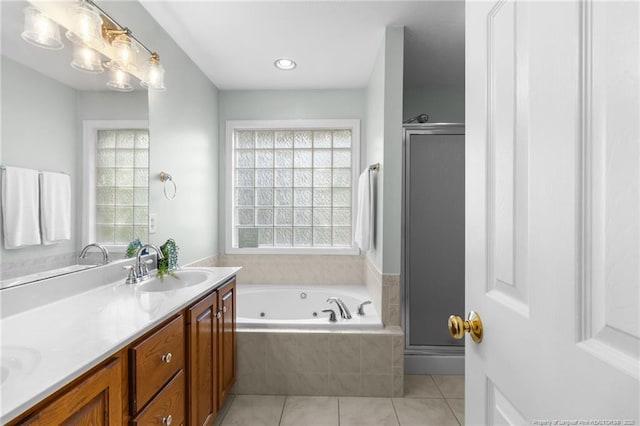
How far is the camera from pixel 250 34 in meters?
2.28

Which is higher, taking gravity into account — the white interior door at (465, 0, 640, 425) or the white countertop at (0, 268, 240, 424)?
the white interior door at (465, 0, 640, 425)

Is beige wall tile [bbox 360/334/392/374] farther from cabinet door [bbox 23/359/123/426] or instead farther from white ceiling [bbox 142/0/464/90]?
white ceiling [bbox 142/0/464/90]

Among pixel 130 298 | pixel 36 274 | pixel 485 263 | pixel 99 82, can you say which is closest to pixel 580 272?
pixel 485 263

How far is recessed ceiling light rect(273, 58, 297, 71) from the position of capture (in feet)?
A: 8.74

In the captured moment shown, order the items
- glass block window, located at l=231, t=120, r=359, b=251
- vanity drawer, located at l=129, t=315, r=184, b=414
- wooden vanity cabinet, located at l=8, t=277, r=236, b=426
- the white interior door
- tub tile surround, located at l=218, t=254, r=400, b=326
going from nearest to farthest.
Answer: the white interior door < wooden vanity cabinet, located at l=8, t=277, r=236, b=426 < vanity drawer, located at l=129, t=315, r=184, b=414 < tub tile surround, located at l=218, t=254, r=400, b=326 < glass block window, located at l=231, t=120, r=359, b=251

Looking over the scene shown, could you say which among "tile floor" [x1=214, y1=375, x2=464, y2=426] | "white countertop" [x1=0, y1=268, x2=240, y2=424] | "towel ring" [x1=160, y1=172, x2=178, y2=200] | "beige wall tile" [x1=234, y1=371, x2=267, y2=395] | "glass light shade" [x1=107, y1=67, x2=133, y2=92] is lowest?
"tile floor" [x1=214, y1=375, x2=464, y2=426]

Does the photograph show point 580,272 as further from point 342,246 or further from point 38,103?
point 342,246

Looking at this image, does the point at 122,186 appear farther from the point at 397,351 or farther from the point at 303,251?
the point at 397,351

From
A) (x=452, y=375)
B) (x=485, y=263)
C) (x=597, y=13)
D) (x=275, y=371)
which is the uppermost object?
(x=597, y=13)

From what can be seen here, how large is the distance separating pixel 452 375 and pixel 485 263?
2.24 meters

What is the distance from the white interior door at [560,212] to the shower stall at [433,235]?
1900mm

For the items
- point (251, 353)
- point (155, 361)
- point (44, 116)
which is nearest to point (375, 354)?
point (251, 353)

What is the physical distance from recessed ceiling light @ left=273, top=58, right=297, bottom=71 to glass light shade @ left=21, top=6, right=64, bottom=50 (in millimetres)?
1622

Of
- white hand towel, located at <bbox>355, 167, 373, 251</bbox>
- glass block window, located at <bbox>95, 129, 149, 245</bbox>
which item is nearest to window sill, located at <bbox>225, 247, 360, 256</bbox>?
white hand towel, located at <bbox>355, 167, 373, 251</bbox>
